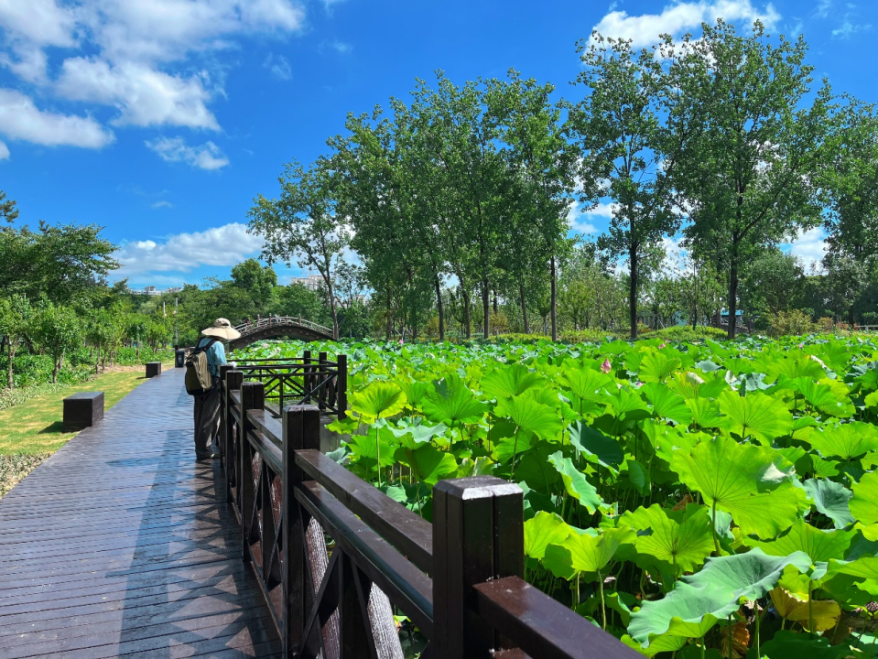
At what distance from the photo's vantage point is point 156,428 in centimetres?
966

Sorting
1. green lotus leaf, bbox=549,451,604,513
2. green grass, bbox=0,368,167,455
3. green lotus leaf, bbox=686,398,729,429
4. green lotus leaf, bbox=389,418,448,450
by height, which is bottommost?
green grass, bbox=0,368,167,455

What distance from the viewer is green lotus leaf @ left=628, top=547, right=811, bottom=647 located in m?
0.67

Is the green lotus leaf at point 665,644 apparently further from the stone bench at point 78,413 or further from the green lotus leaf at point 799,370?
the stone bench at point 78,413

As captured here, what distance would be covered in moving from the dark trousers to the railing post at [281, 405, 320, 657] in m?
4.66

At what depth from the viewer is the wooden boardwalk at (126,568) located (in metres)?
2.88

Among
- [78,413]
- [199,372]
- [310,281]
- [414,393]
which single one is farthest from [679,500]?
[310,281]

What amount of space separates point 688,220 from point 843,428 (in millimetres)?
22974

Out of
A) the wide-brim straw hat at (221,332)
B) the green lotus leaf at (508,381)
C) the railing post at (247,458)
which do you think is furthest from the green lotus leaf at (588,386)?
the wide-brim straw hat at (221,332)

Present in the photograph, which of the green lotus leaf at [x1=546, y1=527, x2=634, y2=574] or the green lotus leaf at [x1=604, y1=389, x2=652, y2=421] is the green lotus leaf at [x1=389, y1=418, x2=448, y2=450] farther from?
the green lotus leaf at [x1=546, y1=527, x2=634, y2=574]

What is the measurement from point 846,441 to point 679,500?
1.38 ft

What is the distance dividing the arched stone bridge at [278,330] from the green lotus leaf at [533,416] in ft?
129

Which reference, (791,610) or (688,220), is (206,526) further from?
(688,220)

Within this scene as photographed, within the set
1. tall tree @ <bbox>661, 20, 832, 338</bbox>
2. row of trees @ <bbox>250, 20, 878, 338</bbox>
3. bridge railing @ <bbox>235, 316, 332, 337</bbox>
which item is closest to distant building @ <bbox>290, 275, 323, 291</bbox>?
bridge railing @ <bbox>235, 316, 332, 337</bbox>

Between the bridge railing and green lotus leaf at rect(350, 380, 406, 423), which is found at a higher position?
the bridge railing
